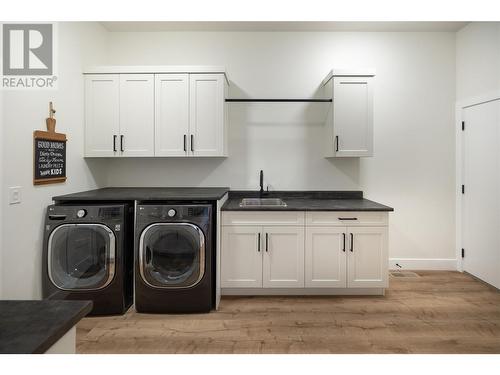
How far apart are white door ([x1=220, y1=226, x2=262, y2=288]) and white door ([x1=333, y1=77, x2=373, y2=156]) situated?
1.20m

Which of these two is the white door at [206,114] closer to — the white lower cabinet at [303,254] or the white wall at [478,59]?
the white lower cabinet at [303,254]

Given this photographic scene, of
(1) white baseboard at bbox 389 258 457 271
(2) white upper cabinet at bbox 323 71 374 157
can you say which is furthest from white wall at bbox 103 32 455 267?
(1) white baseboard at bbox 389 258 457 271

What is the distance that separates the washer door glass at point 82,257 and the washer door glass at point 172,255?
0.86 feet

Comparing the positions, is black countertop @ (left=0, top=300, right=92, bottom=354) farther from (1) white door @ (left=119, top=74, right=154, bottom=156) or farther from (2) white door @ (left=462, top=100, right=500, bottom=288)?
(2) white door @ (left=462, top=100, right=500, bottom=288)

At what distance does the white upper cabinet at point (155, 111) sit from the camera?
3.41 metres

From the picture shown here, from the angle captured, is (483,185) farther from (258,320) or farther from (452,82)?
(258,320)

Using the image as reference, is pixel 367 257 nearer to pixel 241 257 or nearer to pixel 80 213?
pixel 241 257

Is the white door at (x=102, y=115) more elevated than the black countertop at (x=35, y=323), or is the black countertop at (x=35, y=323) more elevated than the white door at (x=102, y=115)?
the white door at (x=102, y=115)

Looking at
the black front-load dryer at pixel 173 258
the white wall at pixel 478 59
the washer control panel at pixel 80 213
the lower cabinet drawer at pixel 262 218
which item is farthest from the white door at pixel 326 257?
the white wall at pixel 478 59

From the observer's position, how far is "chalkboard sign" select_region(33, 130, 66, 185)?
8.61 ft

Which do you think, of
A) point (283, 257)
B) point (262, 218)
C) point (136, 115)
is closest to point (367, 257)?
point (283, 257)

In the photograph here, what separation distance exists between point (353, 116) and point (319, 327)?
1.99 m

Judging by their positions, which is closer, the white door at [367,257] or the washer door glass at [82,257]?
the washer door glass at [82,257]
